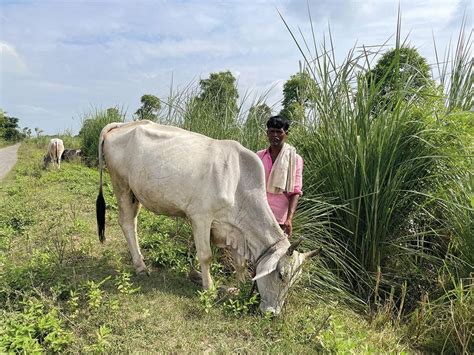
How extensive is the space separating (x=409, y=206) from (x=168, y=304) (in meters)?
2.57

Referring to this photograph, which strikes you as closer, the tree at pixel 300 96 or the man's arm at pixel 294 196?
the man's arm at pixel 294 196

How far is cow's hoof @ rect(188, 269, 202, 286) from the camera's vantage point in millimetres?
4051

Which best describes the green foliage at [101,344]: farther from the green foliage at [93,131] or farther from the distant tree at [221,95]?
the green foliage at [93,131]

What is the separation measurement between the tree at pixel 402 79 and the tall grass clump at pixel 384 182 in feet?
0.05

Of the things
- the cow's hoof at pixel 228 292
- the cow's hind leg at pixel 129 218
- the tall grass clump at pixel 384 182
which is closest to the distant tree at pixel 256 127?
the tall grass clump at pixel 384 182

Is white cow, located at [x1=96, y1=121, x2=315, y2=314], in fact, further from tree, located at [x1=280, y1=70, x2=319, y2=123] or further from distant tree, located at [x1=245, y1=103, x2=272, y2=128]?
distant tree, located at [x1=245, y1=103, x2=272, y2=128]

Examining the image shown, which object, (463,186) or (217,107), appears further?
(217,107)

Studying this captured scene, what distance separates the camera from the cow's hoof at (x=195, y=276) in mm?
4051

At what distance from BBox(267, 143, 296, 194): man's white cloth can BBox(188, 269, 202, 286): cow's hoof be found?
1213 millimetres

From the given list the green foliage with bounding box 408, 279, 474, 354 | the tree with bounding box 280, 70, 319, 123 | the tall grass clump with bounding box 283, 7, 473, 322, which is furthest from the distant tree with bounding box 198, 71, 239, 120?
the green foliage with bounding box 408, 279, 474, 354

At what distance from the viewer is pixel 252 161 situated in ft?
12.0

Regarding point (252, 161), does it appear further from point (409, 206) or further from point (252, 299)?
point (409, 206)

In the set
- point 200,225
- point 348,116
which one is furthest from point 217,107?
point 200,225

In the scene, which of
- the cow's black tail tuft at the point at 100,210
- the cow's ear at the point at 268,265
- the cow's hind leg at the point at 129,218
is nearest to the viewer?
the cow's ear at the point at 268,265
